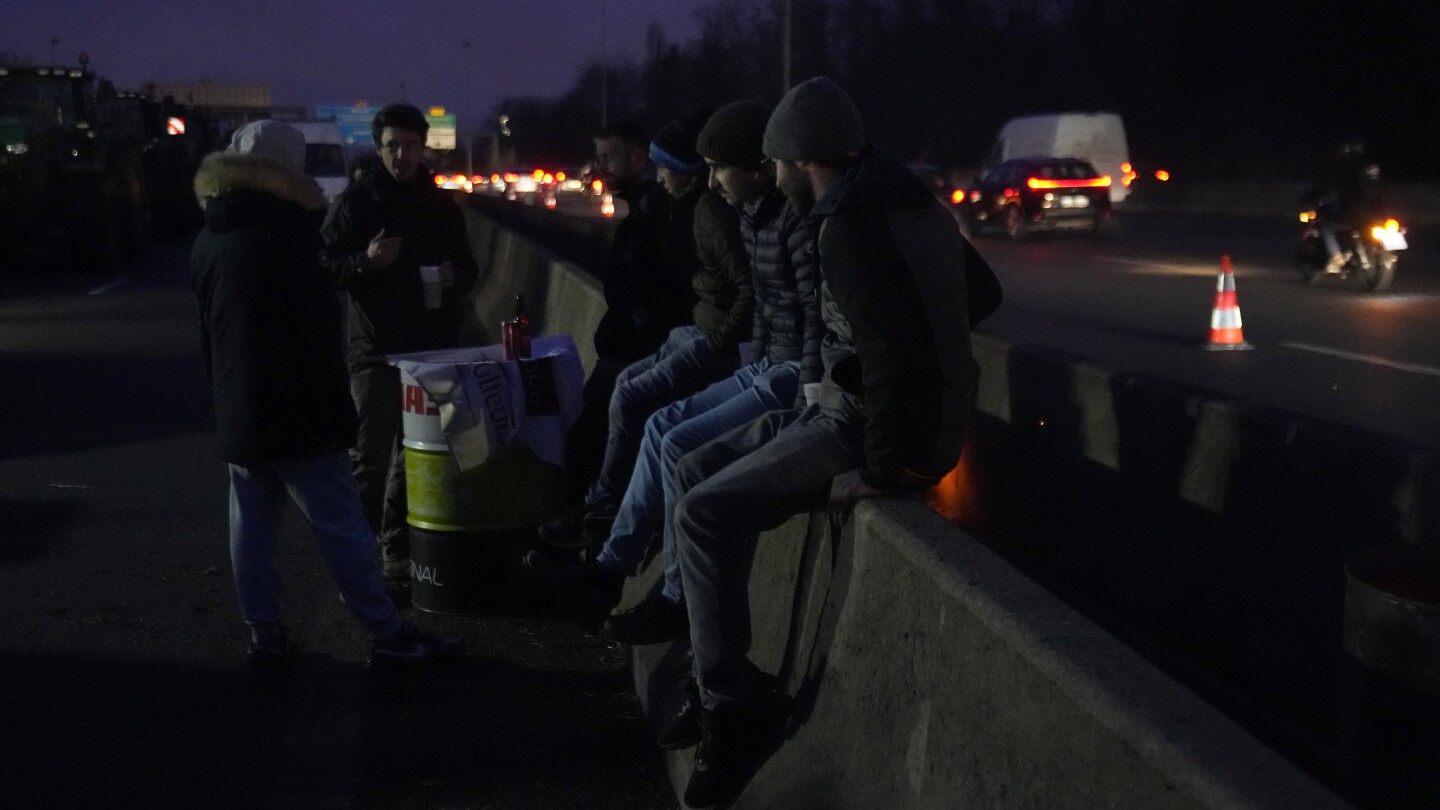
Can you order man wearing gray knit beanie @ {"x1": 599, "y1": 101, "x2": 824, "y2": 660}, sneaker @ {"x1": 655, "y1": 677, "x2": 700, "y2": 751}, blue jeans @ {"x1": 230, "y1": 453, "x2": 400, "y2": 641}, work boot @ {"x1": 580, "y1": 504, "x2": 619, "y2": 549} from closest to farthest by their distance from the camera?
sneaker @ {"x1": 655, "y1": 677, "x2": 700, "y2": 751} < man wearing gray knit beanie @ {"x1": 599, "y1": 101, "x2": 824, "y2": 660} < blue jeans @ {"x1": 230, "y1": 453, "x2": 400, "y2": 641} < work boot @ {"x1": 580, "y1": 504, "x2": 619, "y2": 549}

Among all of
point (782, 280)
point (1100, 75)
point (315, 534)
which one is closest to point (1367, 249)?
point (782, 280)

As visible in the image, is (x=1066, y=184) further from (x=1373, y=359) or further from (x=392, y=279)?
(x=392, y=279)

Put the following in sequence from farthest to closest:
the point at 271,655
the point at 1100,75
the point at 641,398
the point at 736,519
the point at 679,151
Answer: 1. the point at 1100,75
2. the point at 679,151
3. the point at 641,398
4. the point at 271,655
5. the point at 736,519

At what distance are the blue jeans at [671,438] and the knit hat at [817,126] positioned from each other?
113 centimetres

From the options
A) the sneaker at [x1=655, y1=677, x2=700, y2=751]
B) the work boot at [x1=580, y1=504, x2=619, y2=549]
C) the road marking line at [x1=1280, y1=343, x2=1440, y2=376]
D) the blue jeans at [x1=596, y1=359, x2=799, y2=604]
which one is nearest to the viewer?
the sneaker at [x1=655, y1=677, x2=700, y2=751]

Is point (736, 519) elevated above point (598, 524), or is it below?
above

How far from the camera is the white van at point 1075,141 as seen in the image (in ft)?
139

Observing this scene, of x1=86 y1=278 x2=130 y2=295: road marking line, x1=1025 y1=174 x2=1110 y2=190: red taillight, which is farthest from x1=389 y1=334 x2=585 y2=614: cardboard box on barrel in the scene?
x1=1025 y1=174 x2=1110 y2=190: red taillight

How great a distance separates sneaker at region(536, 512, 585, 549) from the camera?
684cm

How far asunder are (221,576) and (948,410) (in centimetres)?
420

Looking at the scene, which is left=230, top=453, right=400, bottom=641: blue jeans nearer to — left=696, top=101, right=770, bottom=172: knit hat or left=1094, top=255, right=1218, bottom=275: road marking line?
left=696, top=101, right=770, bottom=172: knit hat

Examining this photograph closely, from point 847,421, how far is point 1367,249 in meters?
17.5

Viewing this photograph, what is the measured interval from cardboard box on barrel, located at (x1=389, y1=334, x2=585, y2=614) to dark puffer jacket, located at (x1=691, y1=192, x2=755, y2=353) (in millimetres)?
588

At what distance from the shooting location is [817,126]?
15.6 ft
